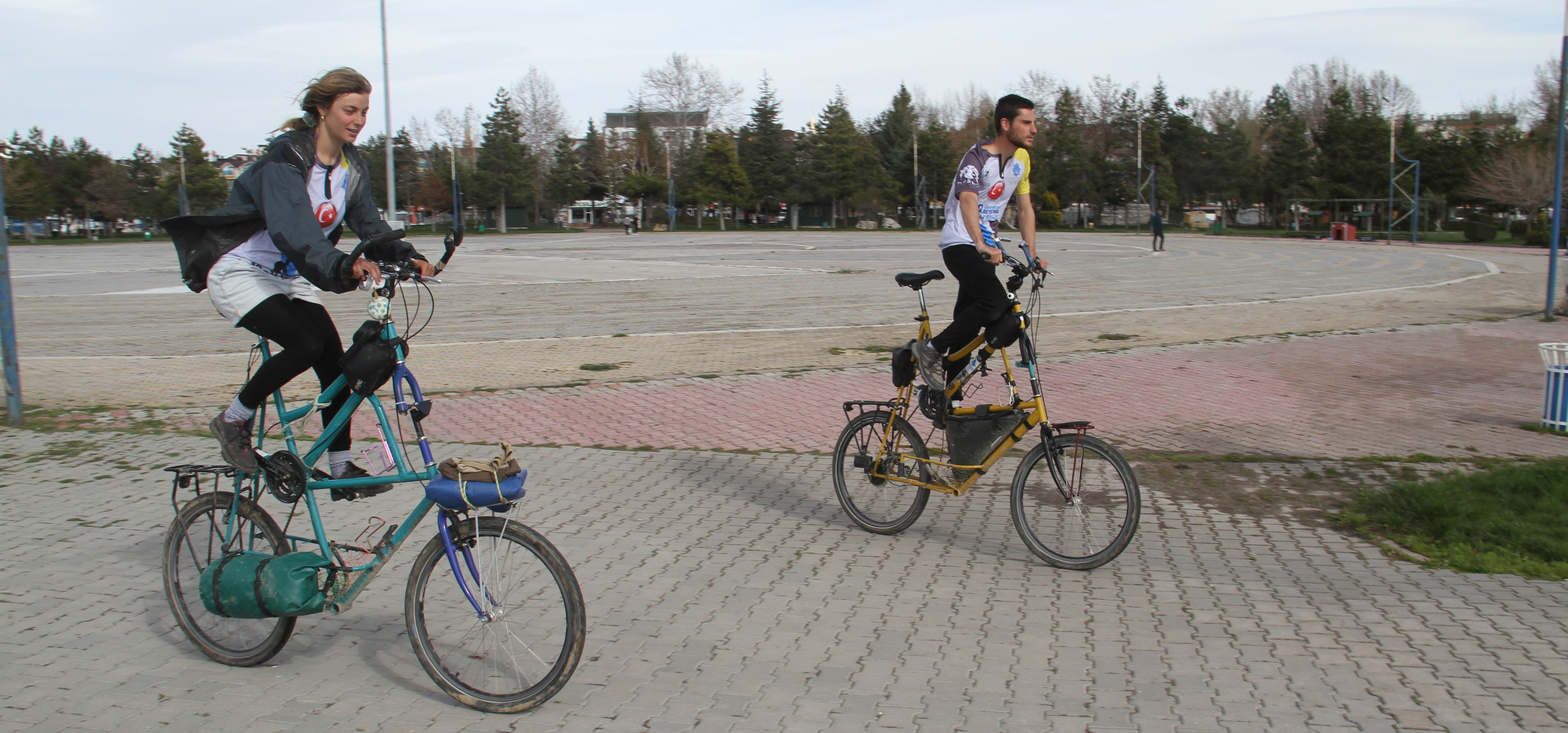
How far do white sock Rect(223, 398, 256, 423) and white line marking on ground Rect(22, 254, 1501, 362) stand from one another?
838 centimetres

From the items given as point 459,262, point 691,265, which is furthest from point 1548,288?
point 459,262

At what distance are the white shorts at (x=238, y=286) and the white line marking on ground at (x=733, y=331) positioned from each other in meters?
8.36

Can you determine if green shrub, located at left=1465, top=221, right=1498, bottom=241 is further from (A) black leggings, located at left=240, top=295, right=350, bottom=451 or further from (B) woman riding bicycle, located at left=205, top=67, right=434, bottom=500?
(A) black leggings, located at left=240, top=295, right=350, bottom=451

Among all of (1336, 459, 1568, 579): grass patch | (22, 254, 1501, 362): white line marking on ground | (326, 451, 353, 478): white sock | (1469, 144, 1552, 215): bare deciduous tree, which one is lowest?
(1336, 459, 1568, 579): grass patch

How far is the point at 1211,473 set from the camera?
6.60 m

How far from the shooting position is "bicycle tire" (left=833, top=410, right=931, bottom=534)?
17.9 ft

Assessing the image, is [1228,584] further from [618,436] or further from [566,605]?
[618,436]

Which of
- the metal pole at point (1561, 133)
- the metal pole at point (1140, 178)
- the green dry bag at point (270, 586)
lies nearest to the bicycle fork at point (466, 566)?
the green dry bag at point (270, 586)

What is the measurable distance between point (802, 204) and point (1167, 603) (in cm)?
8136

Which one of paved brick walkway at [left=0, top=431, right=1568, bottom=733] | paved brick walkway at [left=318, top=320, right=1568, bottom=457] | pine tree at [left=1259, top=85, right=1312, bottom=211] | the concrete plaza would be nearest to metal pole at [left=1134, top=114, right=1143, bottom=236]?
pine tree at [left=1259, top=85, right=1312, bottom=211]

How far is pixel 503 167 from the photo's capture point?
8181 centimetres

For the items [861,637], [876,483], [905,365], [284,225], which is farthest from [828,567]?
[284,225]

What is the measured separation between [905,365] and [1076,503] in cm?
113

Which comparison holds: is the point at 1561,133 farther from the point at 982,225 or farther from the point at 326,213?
the point at 326,213
